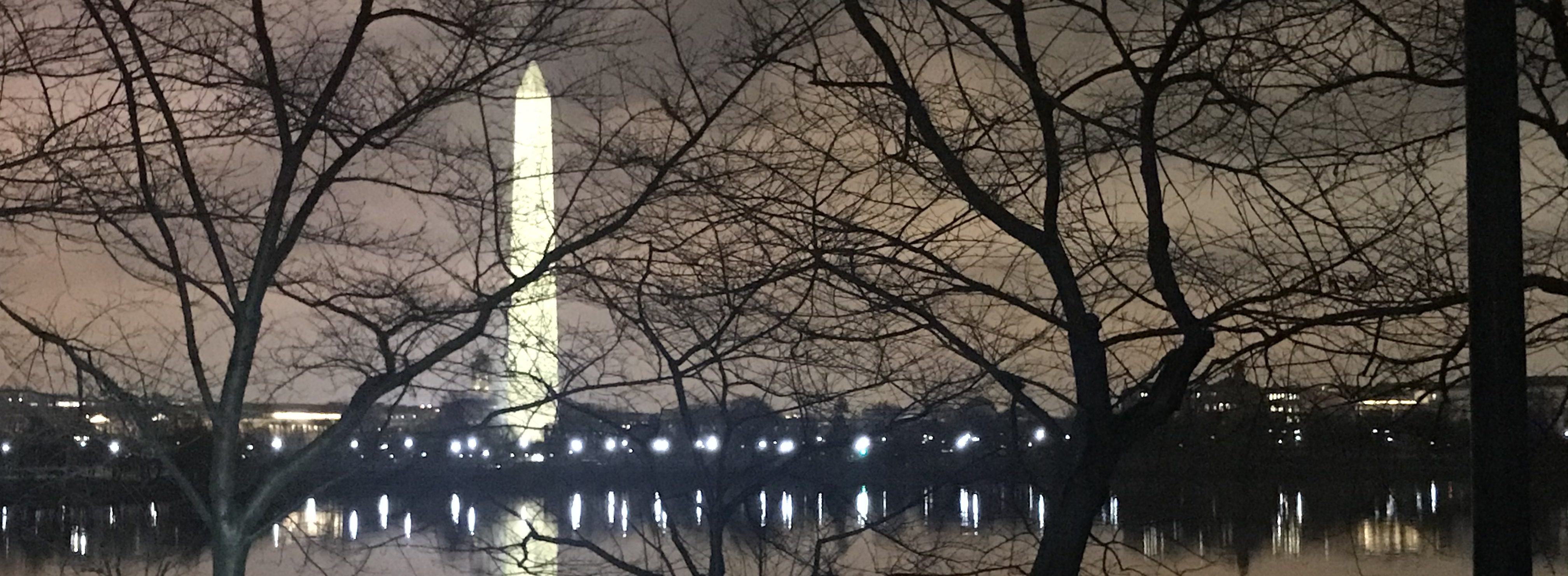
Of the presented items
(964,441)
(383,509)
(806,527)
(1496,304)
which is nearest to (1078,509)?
(964,441)

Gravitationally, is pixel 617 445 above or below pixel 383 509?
above

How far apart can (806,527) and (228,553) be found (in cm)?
309

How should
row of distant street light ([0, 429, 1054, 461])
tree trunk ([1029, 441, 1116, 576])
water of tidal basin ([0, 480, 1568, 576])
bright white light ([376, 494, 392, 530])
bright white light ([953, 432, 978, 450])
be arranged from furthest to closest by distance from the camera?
bright white light ([376, 494, 392, 530]), water of tidal basin ([0, 480, 1568, 576]), row of distant street light ([0, 429, 1054, 461]), bright white light ([953, 432, 978, 450]), tree trunk ([1029, 441, 1116, 576])

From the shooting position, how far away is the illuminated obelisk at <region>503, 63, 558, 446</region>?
781 centimetres

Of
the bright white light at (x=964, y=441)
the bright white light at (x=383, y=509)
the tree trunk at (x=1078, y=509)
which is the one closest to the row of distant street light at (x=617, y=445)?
the bright white light at (x=964, y=441)

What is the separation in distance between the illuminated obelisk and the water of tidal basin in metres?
0.87

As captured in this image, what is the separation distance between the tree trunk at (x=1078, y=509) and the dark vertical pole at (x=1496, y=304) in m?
1.76

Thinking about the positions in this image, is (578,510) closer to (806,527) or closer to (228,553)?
(806,527)

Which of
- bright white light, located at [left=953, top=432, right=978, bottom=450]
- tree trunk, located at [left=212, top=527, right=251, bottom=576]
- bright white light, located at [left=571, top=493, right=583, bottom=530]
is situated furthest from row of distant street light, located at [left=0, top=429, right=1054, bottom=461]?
bright white light, located at [left=571, top=493, right=583, bottom=530]

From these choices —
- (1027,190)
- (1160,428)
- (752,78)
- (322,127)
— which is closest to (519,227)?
(322,127)

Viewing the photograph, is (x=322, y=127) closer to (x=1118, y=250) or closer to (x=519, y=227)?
(x=519, y=227)

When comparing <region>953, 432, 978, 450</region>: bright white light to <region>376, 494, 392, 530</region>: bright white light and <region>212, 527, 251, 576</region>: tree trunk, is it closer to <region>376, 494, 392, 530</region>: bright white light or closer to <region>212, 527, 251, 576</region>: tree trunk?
<region>212, 527, 251, 576</region>: tree trunk

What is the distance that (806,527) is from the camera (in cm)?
855

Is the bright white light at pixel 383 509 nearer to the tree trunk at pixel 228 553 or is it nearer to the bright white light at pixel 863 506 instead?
the tree trunk at pixel 228 553
